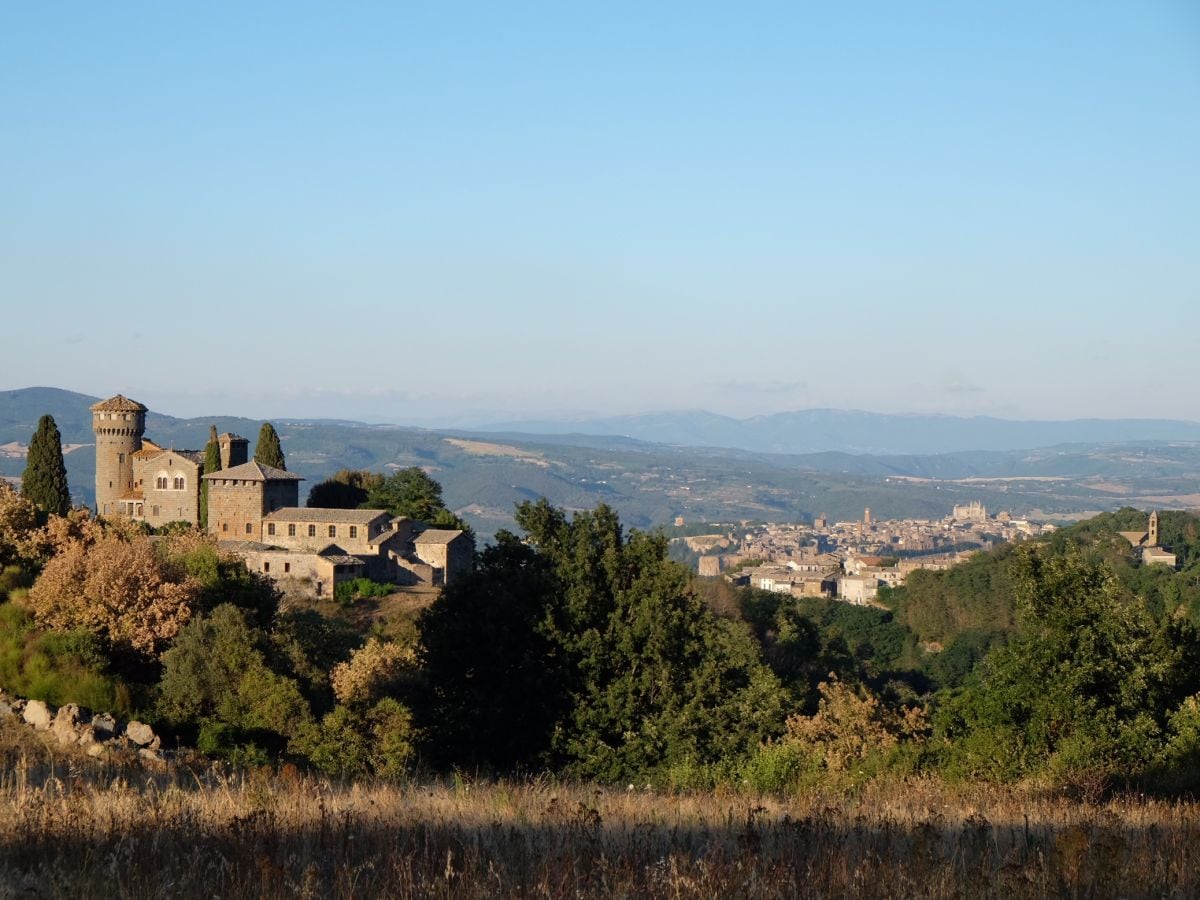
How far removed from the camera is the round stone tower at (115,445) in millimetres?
54062

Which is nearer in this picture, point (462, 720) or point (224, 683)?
point (462, 720)

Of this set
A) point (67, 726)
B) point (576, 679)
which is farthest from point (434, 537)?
point (67, 726)

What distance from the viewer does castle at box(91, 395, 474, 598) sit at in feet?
160

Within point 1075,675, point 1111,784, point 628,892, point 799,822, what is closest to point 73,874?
point 628,892

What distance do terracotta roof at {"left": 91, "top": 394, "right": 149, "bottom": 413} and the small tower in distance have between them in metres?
4.99

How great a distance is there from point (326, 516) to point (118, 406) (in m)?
11.8

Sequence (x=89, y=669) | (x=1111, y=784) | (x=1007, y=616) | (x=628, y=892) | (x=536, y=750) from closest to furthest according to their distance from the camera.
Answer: (x=628, y=892) → (x=1111, y=784) → (x=536, y=750) → (x=89, y=669) → (x=1007, y=616)

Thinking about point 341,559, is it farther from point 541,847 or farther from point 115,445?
point 541,847

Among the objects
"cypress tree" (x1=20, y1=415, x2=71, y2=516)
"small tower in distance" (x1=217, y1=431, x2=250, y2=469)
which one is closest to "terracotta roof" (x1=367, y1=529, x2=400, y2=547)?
"small tower in distance" (x1=217, y1=431, x2=250, y2=469)

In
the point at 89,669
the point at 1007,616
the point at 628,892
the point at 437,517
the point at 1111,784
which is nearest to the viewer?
the point at 628,892

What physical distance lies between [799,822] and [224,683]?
15.8m

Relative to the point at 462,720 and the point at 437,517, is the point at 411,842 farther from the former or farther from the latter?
the point at 437,517

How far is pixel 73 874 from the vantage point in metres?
5.16

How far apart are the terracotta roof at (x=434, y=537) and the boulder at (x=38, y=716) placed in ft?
115
